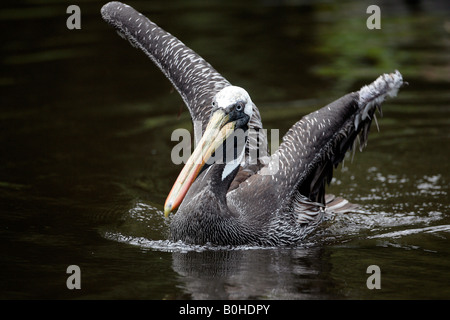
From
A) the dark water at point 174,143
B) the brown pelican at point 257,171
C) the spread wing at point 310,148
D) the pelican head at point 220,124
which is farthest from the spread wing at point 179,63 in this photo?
the dark water at point 174,143

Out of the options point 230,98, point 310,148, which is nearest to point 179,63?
point 230,98

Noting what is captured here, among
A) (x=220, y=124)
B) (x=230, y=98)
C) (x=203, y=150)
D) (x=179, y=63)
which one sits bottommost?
(x=203, y=150)

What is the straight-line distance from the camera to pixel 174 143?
438 inches

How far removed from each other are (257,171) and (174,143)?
3057mm

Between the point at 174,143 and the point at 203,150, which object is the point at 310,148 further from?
the point at 174,143

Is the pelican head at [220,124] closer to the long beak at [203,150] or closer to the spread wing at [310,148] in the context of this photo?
the long beak at [203,150]

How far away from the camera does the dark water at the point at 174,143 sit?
6.80 metres

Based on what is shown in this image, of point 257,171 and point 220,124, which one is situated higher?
point 220,124

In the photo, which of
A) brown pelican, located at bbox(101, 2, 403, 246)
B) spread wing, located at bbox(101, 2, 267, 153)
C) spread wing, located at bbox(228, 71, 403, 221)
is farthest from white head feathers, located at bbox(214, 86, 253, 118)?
spread wing, located at bbox(101, 2, 267, 153)

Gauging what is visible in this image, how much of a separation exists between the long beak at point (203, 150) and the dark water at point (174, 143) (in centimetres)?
73

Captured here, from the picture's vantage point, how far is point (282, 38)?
1667cm

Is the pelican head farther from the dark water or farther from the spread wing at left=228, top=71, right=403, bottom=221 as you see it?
the dark water
